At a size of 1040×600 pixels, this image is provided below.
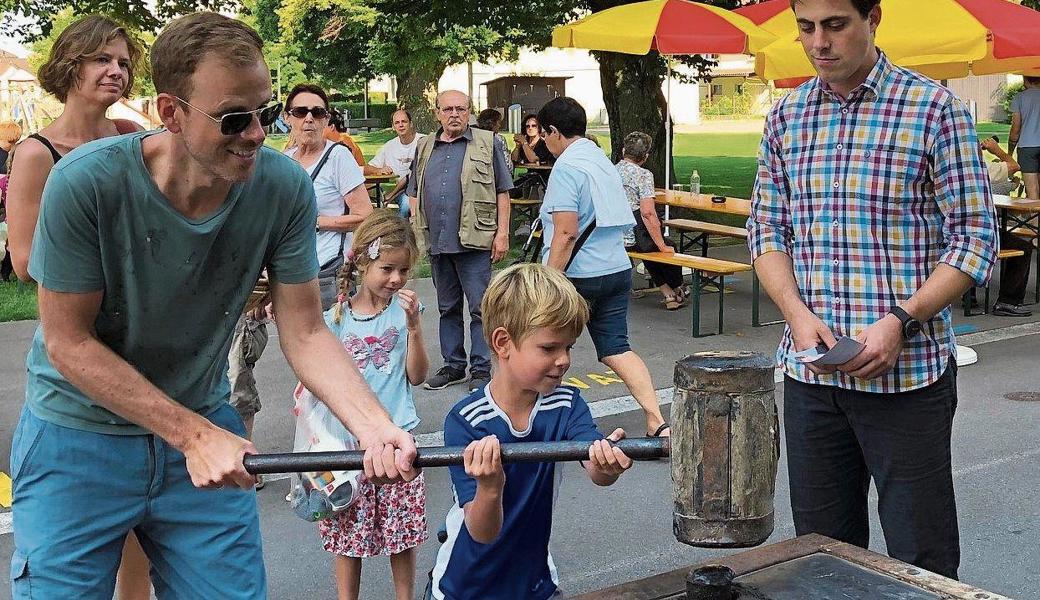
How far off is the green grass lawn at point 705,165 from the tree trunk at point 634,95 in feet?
5.74

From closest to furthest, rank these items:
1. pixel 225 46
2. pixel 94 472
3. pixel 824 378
Result: pixel 225 46 → pixel 94 472 → pixel 824 378

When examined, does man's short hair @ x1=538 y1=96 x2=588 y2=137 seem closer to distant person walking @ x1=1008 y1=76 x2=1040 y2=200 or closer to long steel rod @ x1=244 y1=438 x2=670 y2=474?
long steel rod @ x1=244 y1=438 x2=670 y2=474

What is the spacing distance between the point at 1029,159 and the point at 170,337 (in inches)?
571

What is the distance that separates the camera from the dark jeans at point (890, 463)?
124 inches

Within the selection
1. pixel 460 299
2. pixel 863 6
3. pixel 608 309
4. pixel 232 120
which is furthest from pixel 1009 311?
pixel 232 120

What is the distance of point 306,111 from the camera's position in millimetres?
6438

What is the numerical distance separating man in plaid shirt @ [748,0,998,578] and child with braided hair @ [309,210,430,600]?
1.45 metres

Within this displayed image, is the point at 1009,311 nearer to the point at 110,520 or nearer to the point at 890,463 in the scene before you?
the point at 890,463

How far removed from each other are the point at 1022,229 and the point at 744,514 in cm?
972

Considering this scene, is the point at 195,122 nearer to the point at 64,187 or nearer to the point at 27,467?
the point at 64,187

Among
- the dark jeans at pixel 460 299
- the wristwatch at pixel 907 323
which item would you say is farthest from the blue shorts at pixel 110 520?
the dark jeans at pixel 460 299

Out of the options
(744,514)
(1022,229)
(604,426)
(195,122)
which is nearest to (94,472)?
(195,122)

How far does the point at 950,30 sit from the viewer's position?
8.41 meters

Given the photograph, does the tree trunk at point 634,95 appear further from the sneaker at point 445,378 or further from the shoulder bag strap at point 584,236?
the shoulder bag strap at point 584,236
